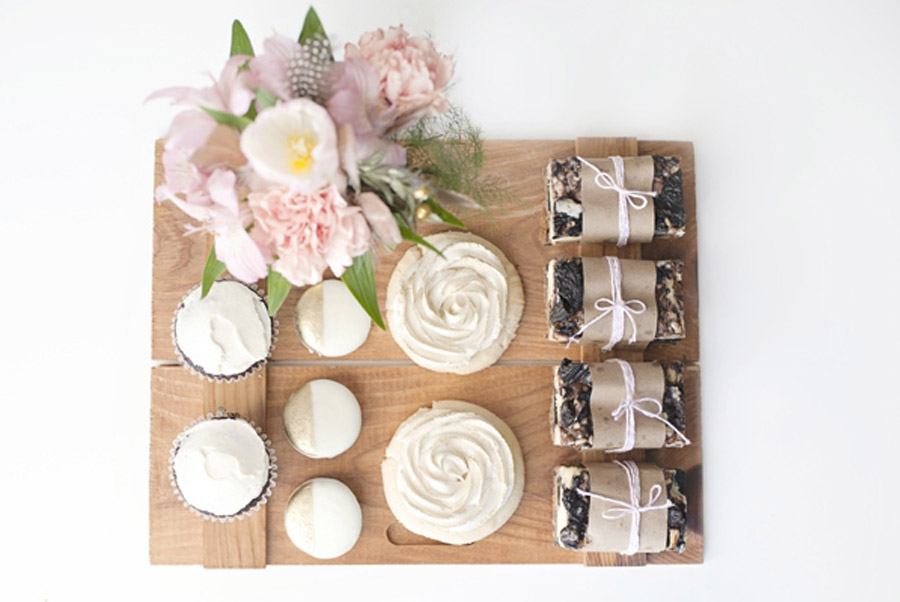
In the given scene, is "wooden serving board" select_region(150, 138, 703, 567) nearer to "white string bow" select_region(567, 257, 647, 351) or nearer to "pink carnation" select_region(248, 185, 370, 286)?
"white string bow" select_region(567, 257, 647, 351)

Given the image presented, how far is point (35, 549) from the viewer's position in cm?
191

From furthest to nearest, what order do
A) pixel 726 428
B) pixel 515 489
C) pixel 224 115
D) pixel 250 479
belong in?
pixel 726 428
pixel 515 489
pixel 250 479
pixel 224 115

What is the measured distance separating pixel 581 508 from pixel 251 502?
71 cm

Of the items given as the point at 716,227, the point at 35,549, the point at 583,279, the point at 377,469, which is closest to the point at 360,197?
the point at 583,279

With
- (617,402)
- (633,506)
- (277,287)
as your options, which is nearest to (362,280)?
(277,287)

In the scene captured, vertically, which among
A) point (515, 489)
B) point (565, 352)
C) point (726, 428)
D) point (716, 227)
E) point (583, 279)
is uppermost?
point (716, 227)

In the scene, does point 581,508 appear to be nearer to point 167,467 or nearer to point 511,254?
point 511,254

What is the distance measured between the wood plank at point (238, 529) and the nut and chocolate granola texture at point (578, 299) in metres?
0.68

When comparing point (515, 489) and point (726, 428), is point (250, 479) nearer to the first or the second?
point (515, 489)

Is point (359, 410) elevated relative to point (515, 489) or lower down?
elevated

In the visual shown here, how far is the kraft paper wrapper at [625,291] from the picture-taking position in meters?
1.75

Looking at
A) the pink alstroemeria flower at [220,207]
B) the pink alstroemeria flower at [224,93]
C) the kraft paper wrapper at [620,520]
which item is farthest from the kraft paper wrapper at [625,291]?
the pink alstroemeria flower at [224,93]

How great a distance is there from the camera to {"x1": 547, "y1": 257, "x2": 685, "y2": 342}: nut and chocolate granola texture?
175cm

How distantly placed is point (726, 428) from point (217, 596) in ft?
4.20
